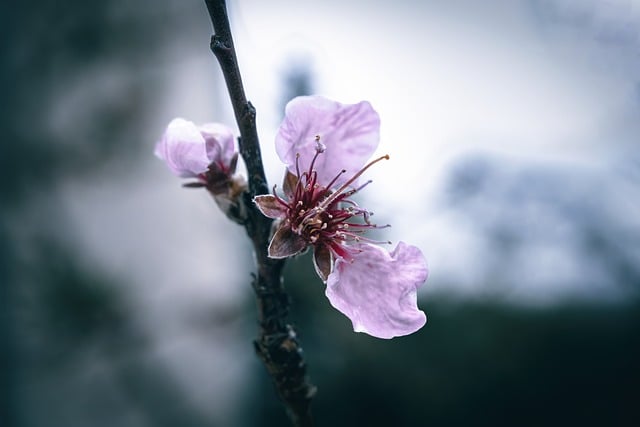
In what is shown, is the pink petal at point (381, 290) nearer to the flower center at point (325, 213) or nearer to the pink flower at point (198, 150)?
the flower center at point (325, 213)

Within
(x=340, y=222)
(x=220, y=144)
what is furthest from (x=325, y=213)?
(x=220, y=144)

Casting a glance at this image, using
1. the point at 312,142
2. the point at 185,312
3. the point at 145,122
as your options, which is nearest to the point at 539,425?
the point at 185,312

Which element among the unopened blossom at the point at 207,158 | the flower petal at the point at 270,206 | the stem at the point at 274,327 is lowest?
the stem at the point at 274,327

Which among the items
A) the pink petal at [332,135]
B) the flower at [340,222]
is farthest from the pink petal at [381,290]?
the pink petal at [332,135]

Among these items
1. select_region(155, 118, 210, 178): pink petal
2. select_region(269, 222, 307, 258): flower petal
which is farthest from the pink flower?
select_region(269, 222, 307, 258): flower petal

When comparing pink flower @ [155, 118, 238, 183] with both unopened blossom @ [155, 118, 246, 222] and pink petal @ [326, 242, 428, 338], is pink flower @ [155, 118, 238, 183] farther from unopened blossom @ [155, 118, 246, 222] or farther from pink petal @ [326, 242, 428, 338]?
pink petal @ [326, 242, 428, 338]

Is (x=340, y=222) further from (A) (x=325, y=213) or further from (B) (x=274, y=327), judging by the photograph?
(B) (x=274, y=327)

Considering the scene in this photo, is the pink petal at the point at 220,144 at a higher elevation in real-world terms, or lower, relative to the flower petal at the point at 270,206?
higher
